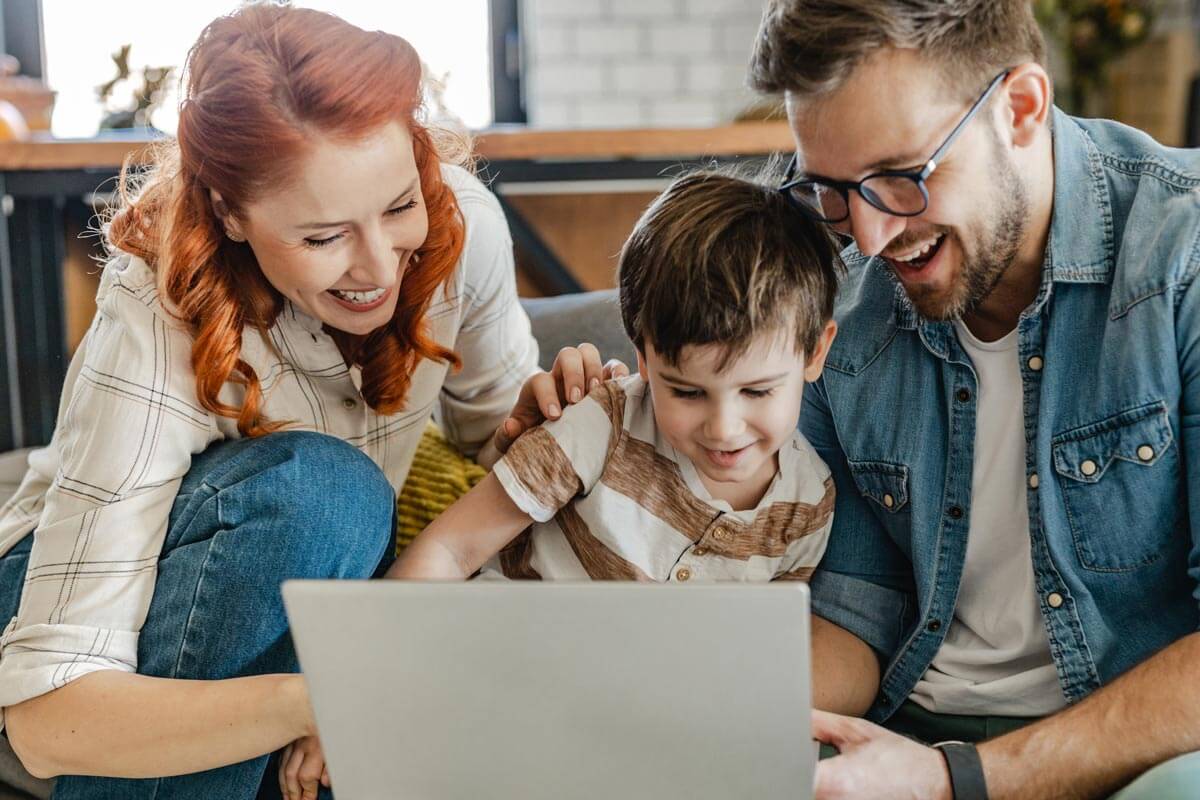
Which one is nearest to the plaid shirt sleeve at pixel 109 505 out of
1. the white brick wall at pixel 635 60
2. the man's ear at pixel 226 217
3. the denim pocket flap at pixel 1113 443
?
the man's ear at pixel 226 217

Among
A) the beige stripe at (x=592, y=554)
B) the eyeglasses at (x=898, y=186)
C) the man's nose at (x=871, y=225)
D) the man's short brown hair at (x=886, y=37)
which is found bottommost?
the beige stripe at (x=592, y=554)

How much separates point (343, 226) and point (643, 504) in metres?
0.45

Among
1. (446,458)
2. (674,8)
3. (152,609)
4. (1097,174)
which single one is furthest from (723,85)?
(152,609)

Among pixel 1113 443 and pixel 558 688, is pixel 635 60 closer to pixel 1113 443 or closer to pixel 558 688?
pixel 1113 443

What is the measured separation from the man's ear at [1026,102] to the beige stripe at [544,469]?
0.59 m

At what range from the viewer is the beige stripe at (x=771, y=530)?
142cm

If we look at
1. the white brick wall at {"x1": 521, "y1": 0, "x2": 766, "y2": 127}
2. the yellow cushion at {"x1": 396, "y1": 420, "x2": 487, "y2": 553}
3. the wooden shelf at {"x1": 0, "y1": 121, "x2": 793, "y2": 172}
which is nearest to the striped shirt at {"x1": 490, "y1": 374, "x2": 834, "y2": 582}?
the yellow cushion at {"x1": 396, "y1": 420, "x2": 487, "y2": 553}

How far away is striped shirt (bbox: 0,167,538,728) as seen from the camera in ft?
4.26

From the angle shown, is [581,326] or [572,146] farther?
[572,146]

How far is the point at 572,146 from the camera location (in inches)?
107

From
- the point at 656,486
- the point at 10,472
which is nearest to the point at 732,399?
the point at 656,486

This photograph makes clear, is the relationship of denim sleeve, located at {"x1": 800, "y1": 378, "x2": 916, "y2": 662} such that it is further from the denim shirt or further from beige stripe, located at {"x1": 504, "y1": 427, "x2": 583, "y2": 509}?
beige stripe, located at {"x1": 504, "y1": 427, "x2": 583, "y2": 509}

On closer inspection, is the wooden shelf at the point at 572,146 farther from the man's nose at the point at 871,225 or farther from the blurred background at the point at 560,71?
the man's nose at the point at 871,225

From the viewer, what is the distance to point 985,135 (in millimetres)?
1250
